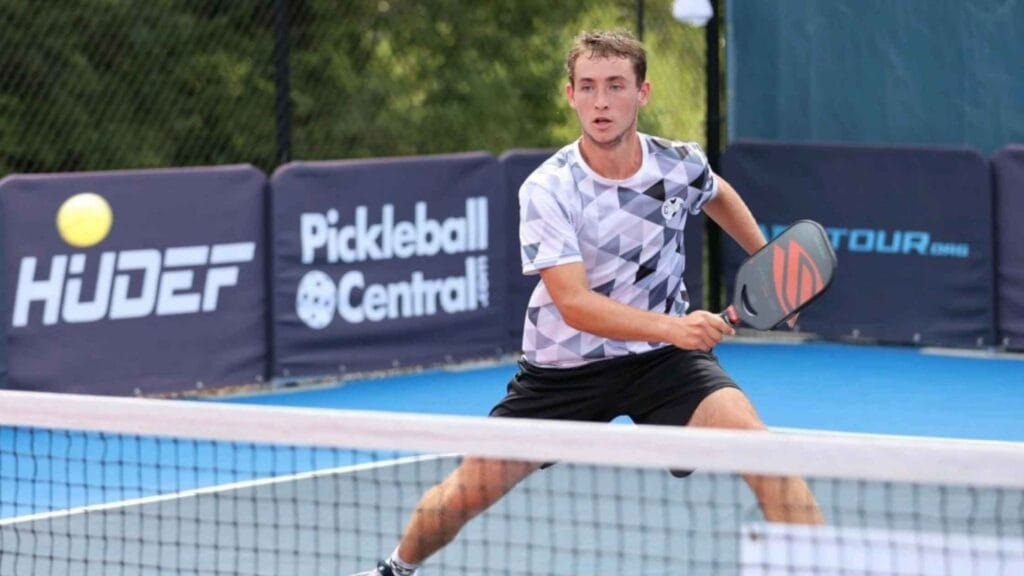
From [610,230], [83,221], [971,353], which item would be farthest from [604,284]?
[971,353]

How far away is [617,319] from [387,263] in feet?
19.8

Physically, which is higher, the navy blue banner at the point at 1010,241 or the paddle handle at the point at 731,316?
the navy blue banner at the point at 1010,241

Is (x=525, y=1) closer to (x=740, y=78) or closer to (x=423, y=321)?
(x=740, y=78)

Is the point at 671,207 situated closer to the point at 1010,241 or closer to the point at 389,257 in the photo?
the point at 389,257

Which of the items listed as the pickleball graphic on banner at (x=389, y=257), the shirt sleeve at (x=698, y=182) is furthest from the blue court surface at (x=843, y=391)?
the shirt sleeve at (x=698, y=182)

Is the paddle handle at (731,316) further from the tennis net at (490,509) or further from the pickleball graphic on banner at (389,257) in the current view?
the pickleball graphic on banner at (389,257)

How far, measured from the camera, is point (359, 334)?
11.2 metres

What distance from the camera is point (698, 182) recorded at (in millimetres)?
5777

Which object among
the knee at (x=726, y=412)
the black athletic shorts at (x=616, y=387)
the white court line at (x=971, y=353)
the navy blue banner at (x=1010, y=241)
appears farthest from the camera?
the white court line at (x=971, y=353)

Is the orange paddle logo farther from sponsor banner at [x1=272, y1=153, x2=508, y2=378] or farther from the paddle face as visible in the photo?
sponsor banner at [x1=272, y1=153, x2=508, y2=378]

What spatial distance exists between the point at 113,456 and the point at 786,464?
5.95 meters

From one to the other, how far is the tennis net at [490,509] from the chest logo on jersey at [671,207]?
813 millimetres

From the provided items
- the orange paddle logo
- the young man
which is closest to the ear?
the young man

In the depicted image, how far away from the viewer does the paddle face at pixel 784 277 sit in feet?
16.2
